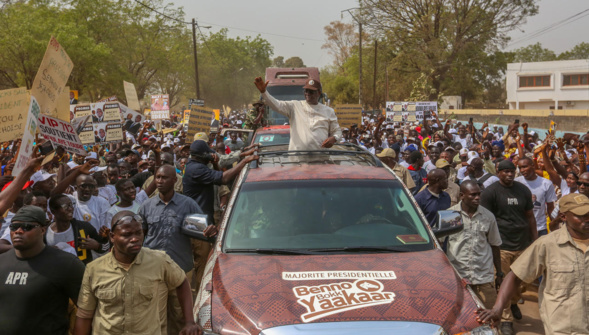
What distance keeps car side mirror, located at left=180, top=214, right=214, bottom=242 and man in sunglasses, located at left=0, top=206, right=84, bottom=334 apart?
103 cm

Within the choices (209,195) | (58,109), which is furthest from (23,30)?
(209,195)

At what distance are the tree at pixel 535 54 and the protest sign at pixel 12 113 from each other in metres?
112

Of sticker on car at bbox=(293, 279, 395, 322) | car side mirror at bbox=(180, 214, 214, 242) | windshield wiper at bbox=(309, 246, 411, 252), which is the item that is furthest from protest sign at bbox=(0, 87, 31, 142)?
sticker on car at bbox=(293, 279, 395, 322)

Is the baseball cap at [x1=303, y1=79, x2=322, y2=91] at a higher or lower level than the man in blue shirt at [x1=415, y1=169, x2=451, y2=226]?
higher

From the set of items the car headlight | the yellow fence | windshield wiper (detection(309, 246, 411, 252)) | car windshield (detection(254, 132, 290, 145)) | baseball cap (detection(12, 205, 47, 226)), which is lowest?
the yellow fence

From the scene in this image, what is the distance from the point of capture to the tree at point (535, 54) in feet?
356

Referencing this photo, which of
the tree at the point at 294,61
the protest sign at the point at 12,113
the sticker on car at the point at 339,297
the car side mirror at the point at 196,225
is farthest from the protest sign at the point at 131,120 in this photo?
the tree at the point at 294,61

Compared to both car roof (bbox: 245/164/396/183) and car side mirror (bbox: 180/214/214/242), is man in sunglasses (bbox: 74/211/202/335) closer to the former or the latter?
car side mirror (bbox: 180/214/214/242)

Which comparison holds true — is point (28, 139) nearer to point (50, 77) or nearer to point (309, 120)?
point (50, 77)

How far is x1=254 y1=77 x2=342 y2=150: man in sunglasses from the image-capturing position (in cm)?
668

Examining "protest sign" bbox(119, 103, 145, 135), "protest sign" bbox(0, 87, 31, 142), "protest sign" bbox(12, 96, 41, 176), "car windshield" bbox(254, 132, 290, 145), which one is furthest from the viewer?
"protest sign" bbox(119, 103, 145, 135)

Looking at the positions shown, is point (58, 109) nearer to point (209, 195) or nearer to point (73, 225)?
point (209, 195)

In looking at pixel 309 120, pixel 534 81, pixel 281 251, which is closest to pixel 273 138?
pixel 309 120

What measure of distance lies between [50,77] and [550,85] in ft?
226
